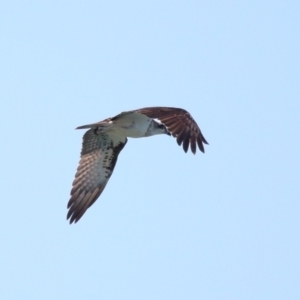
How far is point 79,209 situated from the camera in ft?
83.4

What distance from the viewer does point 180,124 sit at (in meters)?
23.1

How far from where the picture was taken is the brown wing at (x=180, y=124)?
22766 mm

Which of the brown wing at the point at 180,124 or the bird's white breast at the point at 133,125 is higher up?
A: the bird's white breast at the point at 133,125

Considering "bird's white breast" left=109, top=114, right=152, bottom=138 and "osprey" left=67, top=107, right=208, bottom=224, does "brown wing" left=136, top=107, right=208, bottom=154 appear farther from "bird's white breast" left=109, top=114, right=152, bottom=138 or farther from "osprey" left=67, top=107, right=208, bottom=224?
"bird's white breast" left=109, top=114, right=152, bottom=138

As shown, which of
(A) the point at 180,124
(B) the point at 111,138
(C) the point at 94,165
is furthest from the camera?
(C) the point at 94,165

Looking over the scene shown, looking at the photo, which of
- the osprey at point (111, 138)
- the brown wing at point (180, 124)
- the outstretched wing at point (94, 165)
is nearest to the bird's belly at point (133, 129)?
the osprey at point (111, 138)

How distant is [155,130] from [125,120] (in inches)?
25.4

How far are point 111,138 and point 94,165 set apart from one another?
29.3 inches

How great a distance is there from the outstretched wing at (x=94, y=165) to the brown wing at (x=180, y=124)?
8.52 feet

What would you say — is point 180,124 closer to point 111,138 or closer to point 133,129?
point 133,129

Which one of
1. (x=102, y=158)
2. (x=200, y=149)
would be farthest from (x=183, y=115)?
(x=102, y=158)

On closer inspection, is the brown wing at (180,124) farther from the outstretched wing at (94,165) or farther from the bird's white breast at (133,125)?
the outstretched wing at (94,165)

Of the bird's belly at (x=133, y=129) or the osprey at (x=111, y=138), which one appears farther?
the bird's belly at (x=133, y=129)

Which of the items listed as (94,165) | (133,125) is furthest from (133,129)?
(94,165)
